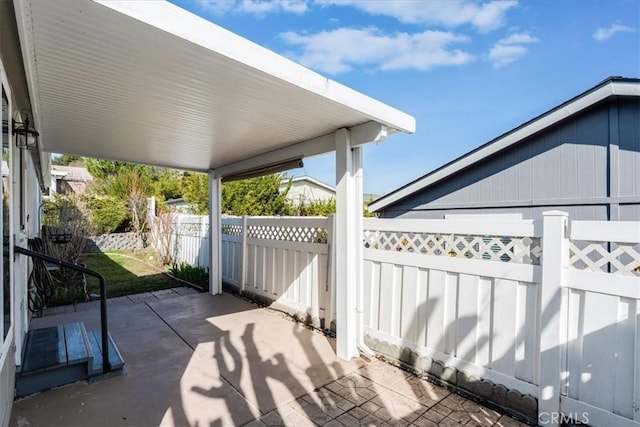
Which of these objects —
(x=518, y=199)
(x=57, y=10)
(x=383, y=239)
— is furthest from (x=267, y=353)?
(x=518, y=199)

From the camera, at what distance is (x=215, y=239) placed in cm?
652

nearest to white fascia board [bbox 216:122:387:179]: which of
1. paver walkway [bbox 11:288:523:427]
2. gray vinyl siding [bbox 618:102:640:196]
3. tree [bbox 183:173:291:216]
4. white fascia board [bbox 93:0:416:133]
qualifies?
white fascia board [bbox 93:0:416:133]

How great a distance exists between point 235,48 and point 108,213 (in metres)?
13.1

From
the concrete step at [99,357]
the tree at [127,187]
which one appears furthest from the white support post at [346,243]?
the tree at [127,187]

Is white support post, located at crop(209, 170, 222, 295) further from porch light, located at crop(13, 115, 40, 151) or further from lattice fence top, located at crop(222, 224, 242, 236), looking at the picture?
porch light, located at crop(13, 115, 40, 151)

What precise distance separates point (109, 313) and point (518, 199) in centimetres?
713

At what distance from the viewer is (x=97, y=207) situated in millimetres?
12438

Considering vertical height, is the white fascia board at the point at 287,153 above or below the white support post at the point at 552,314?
above

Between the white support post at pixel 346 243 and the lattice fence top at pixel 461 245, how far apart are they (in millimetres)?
336

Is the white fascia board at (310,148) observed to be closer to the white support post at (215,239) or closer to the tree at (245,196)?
the white support post at (215,239)

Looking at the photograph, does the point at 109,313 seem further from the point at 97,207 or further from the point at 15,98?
the point at 97,207

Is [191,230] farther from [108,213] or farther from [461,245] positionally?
[461,245]

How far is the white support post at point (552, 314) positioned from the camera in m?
2.37

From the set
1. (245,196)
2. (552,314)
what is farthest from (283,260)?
(245,196)
